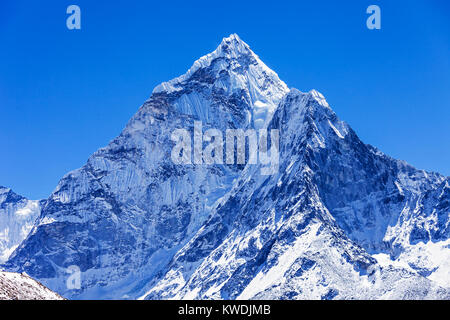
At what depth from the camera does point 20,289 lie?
282 ft

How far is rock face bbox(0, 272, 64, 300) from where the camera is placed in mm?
83188

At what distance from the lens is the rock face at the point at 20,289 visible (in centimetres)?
8319
